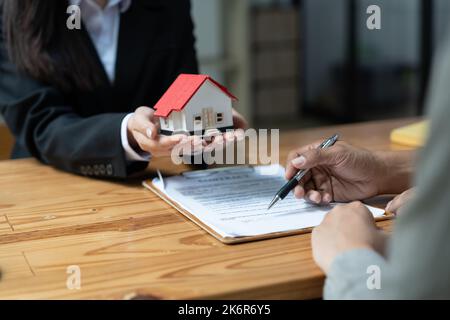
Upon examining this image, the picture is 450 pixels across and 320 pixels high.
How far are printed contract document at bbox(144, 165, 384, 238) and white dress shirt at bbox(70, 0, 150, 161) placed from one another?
46 centimetres

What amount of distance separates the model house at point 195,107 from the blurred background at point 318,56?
9.55 ft

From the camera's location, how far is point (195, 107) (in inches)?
43.7

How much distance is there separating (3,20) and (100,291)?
0.95 meters

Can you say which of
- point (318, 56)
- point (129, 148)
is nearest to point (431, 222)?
point (129, 148)

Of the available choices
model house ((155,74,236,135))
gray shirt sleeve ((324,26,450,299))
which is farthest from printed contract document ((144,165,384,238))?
gray shirt sleeve ((324,26,450,299))

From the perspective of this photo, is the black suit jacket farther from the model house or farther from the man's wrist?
the model house

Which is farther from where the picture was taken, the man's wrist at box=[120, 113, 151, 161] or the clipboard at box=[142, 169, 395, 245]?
the man's wrist at box=[120, 113, 151, 161]

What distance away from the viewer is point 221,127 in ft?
3.77

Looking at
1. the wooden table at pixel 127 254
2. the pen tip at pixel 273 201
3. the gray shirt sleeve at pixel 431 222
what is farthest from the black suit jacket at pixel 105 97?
the gray shirt sleeve at pixel 431 222

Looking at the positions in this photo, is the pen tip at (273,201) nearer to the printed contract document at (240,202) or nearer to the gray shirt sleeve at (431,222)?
the printed contract document at (240,202)

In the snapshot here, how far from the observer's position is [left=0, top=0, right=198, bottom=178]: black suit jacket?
4.31 feet

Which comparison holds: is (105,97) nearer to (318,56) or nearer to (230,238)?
(230,238)

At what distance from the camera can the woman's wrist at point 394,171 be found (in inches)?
A: 44.1
